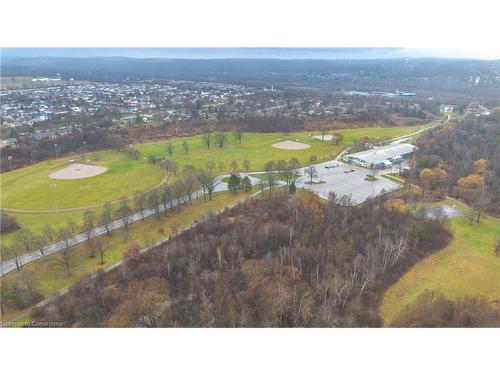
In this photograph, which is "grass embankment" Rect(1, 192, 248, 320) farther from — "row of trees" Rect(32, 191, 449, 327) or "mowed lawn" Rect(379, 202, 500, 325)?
"mowed lawn" Rect(379, 202, 500, 325)

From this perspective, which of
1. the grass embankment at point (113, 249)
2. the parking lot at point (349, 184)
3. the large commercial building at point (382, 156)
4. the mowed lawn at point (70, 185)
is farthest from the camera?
the large commercial building at point (382, 156)

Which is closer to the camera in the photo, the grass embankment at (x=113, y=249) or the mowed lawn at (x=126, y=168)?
the grass embankment at (x=113, y=249)

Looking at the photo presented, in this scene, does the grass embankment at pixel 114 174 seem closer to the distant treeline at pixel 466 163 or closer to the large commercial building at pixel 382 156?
the large commercial building at pixel 382 156

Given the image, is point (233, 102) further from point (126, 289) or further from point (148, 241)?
point (126, 289)

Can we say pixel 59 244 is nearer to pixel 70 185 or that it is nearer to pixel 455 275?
pixel 70 185

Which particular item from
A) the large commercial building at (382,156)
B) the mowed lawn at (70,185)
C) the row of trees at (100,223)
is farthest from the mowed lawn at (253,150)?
the row of trees at (100,223)

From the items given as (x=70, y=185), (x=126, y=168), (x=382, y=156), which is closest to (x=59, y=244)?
(x=70, y=185)
